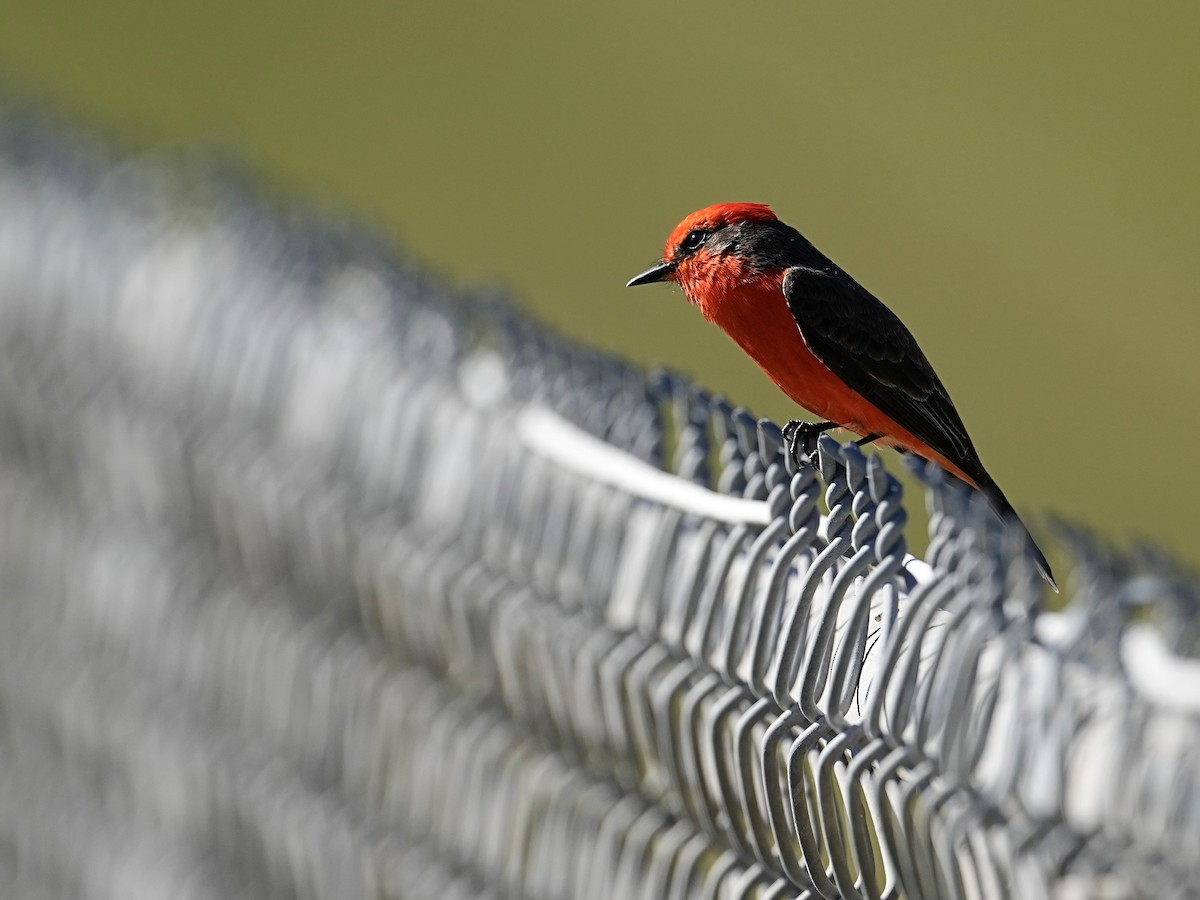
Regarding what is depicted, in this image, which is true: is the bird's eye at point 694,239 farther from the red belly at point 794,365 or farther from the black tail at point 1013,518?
the black tail at point 1013,518

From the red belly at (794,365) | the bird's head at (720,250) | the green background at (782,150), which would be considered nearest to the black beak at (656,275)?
the bird's head at (720,250)

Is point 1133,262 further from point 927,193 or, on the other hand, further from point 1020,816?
point 1020,816

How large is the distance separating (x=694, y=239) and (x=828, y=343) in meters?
0.56

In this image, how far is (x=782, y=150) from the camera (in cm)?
1346

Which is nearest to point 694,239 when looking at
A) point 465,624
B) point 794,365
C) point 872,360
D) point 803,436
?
point 794,365

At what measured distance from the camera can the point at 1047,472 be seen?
981cm

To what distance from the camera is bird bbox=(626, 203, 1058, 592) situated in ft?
11.4

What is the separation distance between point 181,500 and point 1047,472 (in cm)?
720

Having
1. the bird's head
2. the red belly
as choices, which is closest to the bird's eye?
the bird's head

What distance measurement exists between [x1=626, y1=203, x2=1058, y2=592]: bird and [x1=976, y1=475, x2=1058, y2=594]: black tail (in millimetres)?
12

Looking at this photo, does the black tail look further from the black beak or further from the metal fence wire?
the black beak

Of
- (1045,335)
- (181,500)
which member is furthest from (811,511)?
(1045,335)

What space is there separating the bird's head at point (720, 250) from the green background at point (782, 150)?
5.33 meters

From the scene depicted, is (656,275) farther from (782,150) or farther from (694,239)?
(782,150)
